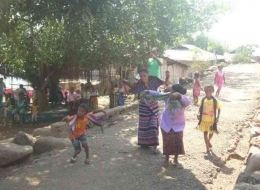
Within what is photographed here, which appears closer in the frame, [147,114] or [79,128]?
Result: [79,128]

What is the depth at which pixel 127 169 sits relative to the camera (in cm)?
569

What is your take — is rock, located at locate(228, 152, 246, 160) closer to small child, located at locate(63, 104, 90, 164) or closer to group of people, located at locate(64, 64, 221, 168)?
group of people, located at locate(64, 64, 221, 168)

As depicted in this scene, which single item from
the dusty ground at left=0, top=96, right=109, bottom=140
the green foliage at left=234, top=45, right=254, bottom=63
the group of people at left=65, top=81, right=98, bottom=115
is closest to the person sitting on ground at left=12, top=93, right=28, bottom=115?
the dusty ground at left=0, top=96, right=109, bottom=140

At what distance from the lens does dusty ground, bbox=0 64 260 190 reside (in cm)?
512

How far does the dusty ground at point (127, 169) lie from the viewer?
5.12 m

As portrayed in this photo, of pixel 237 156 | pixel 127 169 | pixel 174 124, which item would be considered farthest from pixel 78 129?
pixel 237 156

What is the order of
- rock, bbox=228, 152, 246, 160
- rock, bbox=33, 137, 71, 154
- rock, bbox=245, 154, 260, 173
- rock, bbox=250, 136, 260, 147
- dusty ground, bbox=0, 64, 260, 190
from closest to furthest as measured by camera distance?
Answer: dusty ground, bbox=0, 64, 260, 190 → rock, bbox=245, 154, 260, 173 → rock, bbox=228, 152, 246, 160 → rock, bbox=250, 136, 260, 147 → rock, bbox=33, 137, 71, 154

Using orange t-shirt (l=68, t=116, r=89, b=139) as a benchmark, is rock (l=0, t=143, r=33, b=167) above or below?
below

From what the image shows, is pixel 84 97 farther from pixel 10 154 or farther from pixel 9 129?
pixel 10 154

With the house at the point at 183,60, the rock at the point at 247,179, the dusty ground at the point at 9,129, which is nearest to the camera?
the rock at the point at 247,179

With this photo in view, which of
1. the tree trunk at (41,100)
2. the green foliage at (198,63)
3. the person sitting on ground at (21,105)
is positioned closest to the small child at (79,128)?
the person sitting on ground at (21,105)

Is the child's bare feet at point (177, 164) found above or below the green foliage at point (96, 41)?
below

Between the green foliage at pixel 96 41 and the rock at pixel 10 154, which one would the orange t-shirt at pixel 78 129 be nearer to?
the rock at pixel 10 154

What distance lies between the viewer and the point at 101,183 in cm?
512
